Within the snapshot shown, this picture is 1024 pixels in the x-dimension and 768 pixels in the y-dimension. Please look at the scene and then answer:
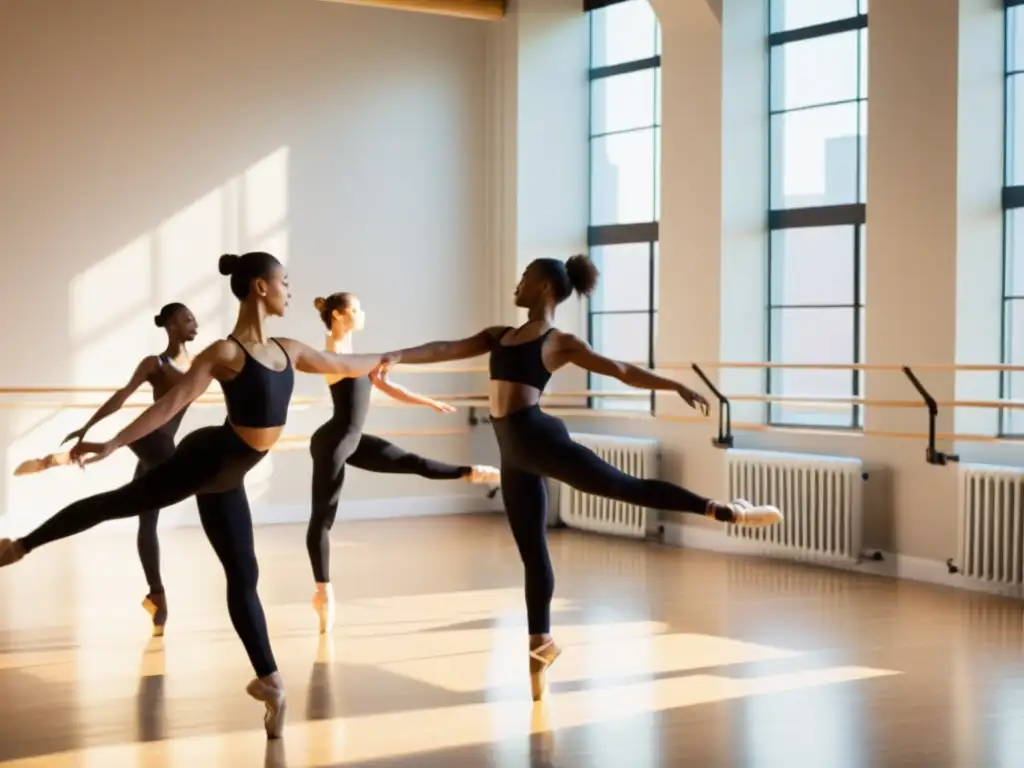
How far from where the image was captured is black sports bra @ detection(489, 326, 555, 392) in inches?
194

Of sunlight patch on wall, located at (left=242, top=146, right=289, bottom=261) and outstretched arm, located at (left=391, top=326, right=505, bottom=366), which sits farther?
sunlight patch on wall, located at (left=242, top=146, right=289, bottom=261)

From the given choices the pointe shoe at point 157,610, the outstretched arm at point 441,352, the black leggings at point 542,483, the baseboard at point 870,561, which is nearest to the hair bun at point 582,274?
the outstretched arm at point 441,352

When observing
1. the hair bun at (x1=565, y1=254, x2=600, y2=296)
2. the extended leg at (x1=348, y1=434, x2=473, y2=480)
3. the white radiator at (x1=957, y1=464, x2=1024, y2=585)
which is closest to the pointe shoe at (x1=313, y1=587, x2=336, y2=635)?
the extended leg at (x1=348, y1=434, x2=473, y2=480)

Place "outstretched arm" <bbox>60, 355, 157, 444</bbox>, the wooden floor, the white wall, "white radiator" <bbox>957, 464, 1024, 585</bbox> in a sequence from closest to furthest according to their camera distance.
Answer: the wooden floor, "outstretched arm" <bbox>60, 355, 157, 444</bbox>, "white radiator" <bbox>957, 464, 1024, 585</bbox>, the white wall

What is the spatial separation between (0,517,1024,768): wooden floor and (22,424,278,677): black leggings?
1.26 feet

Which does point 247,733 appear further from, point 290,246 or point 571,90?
point 571,90

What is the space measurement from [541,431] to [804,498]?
3778 mm

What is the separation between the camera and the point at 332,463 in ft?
20.2

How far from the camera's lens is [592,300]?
10.3 meters

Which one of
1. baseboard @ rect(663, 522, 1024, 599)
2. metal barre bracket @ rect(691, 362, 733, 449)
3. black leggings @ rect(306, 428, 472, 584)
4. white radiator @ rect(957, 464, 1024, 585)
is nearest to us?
black leggings @ rect(306, 428, 472, 584)

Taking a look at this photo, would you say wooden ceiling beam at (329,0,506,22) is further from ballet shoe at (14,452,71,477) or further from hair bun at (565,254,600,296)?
ballet shoe at (14,452,71,477)

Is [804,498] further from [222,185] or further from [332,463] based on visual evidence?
[222,185]

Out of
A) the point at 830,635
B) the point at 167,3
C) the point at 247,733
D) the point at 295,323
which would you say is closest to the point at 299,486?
the point at 295,323

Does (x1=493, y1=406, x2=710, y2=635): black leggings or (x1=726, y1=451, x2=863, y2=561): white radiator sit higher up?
(x1=493, y1=406, x2=710, y2=635): black leggings
